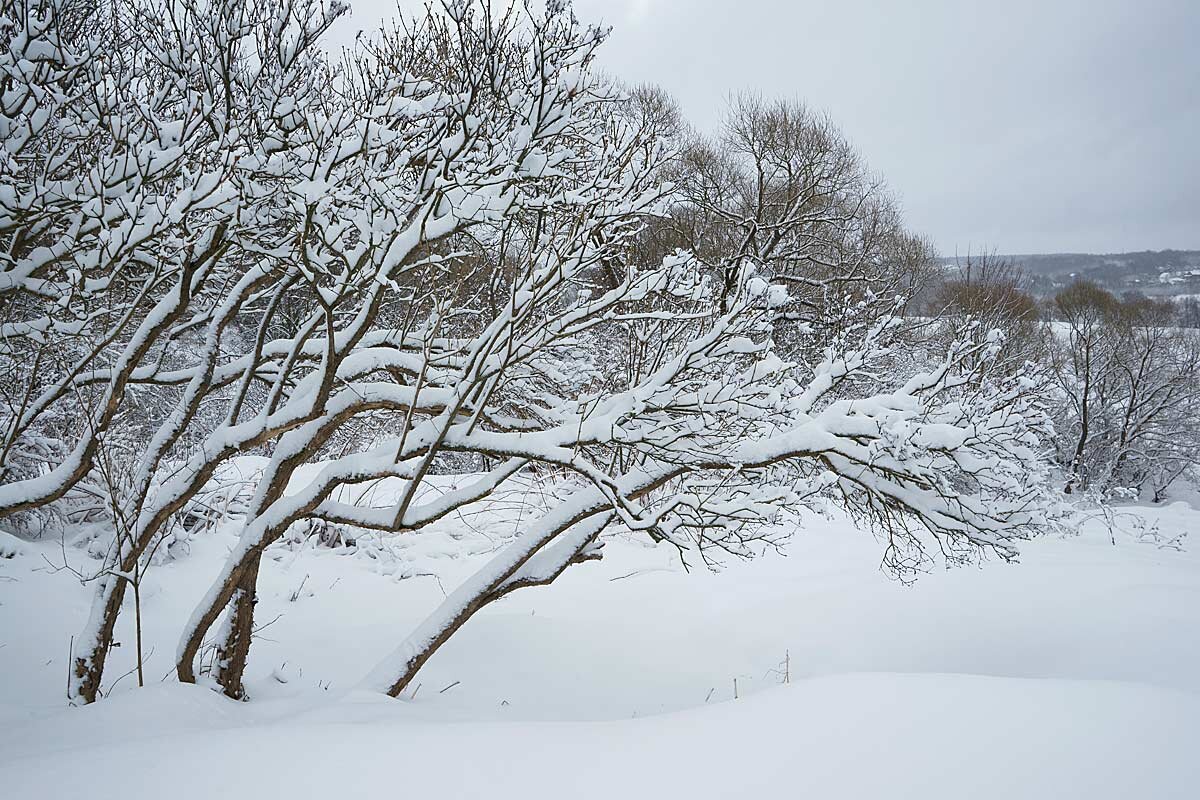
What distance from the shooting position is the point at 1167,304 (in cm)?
2694

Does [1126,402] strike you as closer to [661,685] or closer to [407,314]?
[661,685]

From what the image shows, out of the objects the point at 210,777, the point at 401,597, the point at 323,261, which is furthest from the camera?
the point at 401,597

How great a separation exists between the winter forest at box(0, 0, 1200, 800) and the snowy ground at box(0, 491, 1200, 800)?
0.08 feet

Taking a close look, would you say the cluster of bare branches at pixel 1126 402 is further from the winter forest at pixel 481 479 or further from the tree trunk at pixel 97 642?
the tree trunk at pixel 97 642

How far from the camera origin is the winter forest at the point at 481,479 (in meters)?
2.52

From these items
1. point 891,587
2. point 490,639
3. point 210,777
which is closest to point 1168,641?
point 891,587

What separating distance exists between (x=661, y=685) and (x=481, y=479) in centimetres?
240

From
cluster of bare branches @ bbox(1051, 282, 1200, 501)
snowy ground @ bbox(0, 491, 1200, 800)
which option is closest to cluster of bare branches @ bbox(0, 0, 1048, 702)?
snowy ground @ bbox(0, 491, 1200, 800)

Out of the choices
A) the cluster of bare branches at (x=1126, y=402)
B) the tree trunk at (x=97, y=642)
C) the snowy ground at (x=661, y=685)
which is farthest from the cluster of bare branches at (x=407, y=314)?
the cluster of bare branches at (x=1126, y=402)

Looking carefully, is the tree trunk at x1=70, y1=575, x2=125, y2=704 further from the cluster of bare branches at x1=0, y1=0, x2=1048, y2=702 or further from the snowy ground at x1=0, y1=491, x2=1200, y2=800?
the snowy ground at x1=0, y1=491, x2=1200, y2=800

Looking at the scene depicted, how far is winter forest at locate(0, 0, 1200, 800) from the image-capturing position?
99.3 inches

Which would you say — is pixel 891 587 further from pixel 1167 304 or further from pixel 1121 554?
pixel 1167 304

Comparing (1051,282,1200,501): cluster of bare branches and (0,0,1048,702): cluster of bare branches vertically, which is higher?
(0,0,1048,702): cluster of bare branches

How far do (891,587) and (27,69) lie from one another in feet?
25.7
